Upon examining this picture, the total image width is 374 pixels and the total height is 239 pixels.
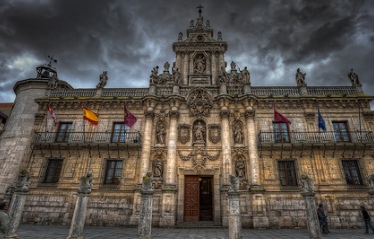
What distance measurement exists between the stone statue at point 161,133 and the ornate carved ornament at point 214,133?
404 centimetres

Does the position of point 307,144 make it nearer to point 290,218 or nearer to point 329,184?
point 329,184

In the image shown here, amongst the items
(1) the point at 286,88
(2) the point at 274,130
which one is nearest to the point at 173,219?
(2) the point at 274,130

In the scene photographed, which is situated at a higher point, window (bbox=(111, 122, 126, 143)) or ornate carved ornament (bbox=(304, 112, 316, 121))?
ornate carved ornament (bbox=(304, 112, 316, 121))

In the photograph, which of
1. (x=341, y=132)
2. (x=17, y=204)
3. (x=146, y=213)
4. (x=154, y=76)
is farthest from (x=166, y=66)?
(x=341, y=132)

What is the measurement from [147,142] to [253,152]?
28.8 ft

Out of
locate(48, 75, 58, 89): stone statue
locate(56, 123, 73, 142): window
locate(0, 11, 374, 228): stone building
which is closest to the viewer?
locate(0, 11, 374, 228): stone building

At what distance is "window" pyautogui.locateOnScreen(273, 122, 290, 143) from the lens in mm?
18172

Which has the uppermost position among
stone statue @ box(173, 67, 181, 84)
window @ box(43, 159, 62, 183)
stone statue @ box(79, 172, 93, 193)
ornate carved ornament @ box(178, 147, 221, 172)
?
stone statue @ box(173, 67, 181, 84)

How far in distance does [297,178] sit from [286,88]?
8.29m

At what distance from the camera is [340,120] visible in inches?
730

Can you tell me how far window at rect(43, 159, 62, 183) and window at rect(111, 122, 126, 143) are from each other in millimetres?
4880

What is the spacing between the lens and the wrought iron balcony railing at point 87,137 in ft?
61.4

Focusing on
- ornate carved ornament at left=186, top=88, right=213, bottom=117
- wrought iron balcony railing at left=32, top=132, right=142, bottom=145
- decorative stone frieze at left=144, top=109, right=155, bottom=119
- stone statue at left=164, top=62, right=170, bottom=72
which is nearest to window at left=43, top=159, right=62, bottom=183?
wrought iron balcony railing at left=32, top=132, right=142, bottom=145

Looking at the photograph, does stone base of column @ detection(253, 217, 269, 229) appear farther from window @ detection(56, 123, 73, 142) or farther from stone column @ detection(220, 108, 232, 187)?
window @ detection(56, 123, 73, 142)
